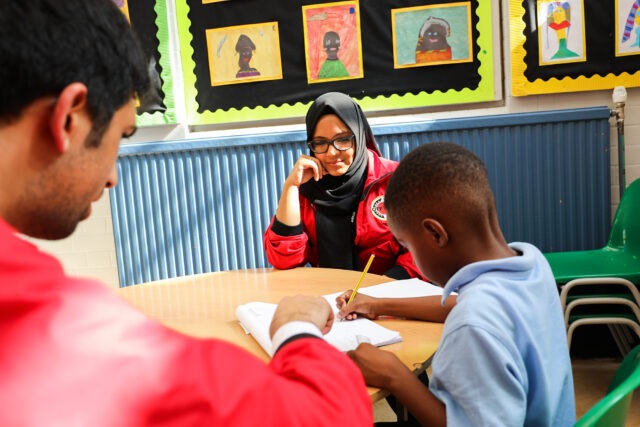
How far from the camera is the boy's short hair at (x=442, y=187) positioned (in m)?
0.94

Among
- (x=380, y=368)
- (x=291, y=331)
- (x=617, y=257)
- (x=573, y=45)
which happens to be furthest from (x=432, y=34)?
(x=291, y=331)

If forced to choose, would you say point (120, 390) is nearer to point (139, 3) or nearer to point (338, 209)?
point (338, 209)

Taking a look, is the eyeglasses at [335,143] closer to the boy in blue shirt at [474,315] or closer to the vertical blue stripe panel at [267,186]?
the vertical blue stripe panel at [267,186]

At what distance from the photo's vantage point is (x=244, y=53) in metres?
3.17

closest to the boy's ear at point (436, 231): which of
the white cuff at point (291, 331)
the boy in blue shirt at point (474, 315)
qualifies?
the boy in blue shirt at point (474, 315)

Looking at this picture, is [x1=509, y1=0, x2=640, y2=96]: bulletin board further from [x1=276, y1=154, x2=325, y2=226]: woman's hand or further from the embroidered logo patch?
[x1=276, y1=154, x2=325, y2=226]: woman's hand

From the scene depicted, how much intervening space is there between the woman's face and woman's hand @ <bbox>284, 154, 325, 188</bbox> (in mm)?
66

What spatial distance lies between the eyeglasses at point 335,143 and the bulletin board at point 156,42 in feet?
4.47

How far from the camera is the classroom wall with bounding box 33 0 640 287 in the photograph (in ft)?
9.47

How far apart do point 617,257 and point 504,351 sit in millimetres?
1846

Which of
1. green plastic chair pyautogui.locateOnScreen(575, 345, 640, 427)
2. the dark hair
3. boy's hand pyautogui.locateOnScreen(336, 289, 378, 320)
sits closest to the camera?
the dark hair

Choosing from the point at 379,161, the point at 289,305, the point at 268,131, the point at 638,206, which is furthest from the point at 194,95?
the point at 289,305

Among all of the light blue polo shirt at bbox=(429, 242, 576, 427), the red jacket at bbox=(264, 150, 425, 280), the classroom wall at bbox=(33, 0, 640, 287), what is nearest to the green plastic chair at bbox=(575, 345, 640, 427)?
the light blue polo shirt at bbox=(429, 242, 576, 427)

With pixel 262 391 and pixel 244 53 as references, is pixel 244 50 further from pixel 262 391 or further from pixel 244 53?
pixel 262 391
